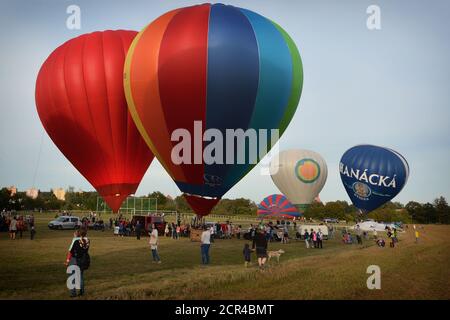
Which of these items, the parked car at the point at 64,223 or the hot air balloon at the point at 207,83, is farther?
the parked car at the point at 64,223

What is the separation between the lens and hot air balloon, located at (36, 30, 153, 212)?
2055cm

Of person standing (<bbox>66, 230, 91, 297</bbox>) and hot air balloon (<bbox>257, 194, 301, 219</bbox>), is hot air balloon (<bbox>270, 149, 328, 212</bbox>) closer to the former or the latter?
hot air balloon (<bbox>257, 194, 301, 219</bbox>)

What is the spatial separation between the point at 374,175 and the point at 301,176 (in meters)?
9.57

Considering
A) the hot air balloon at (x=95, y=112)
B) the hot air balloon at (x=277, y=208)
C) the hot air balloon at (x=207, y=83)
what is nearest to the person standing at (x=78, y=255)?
the hot air balloon at (x=207, y=83)

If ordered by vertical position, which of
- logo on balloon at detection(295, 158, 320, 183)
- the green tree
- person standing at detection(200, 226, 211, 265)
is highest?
logo on balloon at detection(295, 158, 320, 183)

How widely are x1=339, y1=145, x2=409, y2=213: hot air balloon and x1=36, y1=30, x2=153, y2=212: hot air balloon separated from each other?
19.7 meters

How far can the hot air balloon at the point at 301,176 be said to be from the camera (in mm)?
41250

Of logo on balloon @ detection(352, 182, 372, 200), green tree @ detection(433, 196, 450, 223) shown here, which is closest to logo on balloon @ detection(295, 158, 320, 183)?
logo on balloon @ detection(352, 182, 372, 200)

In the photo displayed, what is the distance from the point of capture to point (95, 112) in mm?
20547

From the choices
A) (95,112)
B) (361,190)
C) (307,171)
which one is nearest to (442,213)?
(307,171)

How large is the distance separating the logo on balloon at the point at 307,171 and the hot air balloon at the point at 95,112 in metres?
22.7

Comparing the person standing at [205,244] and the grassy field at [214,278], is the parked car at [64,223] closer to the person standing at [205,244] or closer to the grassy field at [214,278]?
the grassy field at [214,278]
